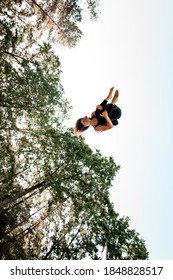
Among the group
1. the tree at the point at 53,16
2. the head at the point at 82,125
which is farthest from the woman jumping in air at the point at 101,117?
the tree at the point at 53,16

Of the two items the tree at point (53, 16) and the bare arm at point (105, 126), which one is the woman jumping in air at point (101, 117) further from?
the tree at point (53, 16)

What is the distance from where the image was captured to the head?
230 inches

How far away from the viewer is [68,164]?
11328 mm

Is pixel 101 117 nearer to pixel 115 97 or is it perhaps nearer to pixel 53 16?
pixel 115 97

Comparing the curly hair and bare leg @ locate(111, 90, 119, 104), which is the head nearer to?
the curly hair

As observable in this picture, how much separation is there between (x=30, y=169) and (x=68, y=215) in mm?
2937

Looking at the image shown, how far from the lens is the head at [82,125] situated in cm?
584

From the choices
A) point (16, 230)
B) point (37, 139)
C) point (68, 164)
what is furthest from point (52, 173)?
point (16, 230)

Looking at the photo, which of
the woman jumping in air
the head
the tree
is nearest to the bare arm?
the woman jumping in air

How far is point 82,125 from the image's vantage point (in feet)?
19.3

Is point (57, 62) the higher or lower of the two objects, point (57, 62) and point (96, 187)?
the higher

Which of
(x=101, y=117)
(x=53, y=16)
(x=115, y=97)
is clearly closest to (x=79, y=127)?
(x=101, y=117)
